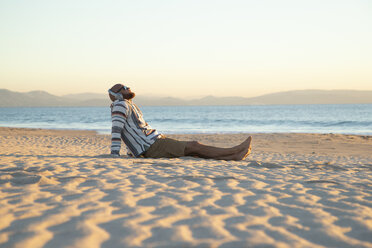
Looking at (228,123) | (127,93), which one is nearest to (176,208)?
(127,93)

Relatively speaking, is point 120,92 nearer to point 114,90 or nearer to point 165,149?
point 114,90

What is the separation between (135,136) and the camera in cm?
541

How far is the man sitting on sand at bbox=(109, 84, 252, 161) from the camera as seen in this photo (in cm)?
525

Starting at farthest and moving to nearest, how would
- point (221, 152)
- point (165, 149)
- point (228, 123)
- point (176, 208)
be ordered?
1. point (228, 123)
2. point (221, 152)
3. point (165, 149)
4. point (176, 208)

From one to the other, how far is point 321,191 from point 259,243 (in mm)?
1867

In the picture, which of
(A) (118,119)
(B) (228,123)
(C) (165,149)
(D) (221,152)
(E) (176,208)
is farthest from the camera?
(B) (228,123)

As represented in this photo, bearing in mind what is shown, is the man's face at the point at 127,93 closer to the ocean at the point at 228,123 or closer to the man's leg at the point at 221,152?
the man's leg at the point at 221,152

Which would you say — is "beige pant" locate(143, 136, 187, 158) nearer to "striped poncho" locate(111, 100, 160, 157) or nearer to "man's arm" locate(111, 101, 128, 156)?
"striped poncho" locate(111, 100, 160, 157)

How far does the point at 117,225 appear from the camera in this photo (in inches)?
93.0

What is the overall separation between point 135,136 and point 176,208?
276 cm

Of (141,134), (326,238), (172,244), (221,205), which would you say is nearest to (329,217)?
(326,238)

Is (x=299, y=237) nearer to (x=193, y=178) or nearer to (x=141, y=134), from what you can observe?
(x=193, y=178)

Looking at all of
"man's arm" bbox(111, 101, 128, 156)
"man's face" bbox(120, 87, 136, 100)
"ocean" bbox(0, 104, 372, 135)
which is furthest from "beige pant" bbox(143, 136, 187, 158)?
"ocean" bbox(0, 104, 372, 135)

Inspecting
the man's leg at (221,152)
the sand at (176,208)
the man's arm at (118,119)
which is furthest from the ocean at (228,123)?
the sand at (176,208)
